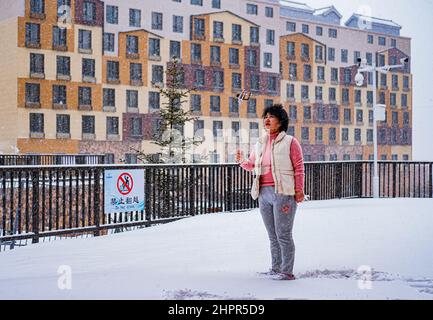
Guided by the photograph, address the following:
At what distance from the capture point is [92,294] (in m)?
4.83

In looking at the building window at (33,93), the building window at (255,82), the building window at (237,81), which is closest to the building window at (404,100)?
the building window at (255,82)

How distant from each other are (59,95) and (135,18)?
10728 mm

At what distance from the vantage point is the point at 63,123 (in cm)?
4400

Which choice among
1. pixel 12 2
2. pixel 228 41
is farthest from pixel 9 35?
pixel 228 41

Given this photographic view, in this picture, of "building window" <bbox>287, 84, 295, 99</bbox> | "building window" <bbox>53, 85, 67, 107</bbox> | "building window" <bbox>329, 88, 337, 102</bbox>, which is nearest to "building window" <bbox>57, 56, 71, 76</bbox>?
"building window" <bbox>53, 85, 67, 107</bbox>

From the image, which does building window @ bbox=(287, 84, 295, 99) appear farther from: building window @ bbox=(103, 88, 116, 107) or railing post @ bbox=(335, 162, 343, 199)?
railing post @ bbox=(335, 162, 343, 199)

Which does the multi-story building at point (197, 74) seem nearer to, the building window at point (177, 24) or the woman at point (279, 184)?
the building window at point (177, 24)

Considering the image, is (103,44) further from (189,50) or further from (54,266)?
(54,266)

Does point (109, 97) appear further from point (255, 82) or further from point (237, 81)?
point (255, 82)

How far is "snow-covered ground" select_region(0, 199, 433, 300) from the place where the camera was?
4875 mm

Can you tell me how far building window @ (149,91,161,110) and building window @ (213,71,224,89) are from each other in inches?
257

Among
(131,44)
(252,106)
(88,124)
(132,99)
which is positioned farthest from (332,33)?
(88,124)

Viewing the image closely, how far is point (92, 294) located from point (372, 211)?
8610mm

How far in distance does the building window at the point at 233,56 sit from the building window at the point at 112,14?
12957 mm
